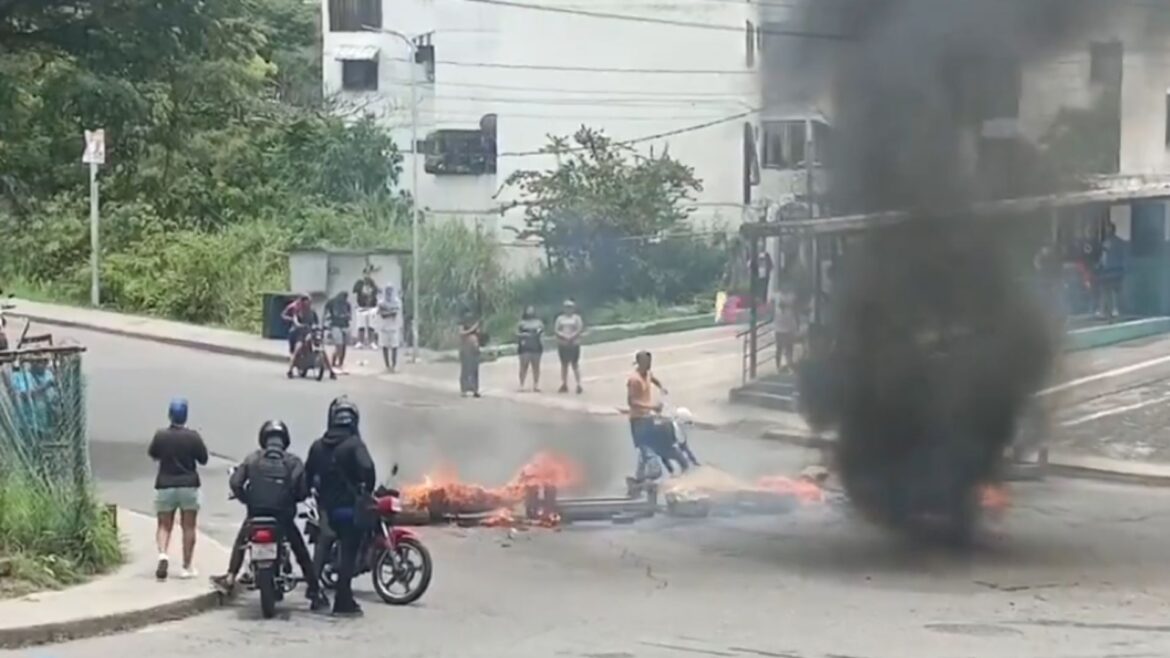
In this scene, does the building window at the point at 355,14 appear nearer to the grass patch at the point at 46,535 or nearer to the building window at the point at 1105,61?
the building window at the point at 1105,61

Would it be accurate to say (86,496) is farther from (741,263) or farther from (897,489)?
(741,263)

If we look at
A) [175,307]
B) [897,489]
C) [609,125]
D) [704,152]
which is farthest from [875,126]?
[175,307]

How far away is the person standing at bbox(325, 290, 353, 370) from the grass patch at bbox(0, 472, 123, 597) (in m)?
15.9

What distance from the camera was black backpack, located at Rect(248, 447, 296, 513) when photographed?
11672 millimetres

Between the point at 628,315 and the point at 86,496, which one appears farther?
the point at 628,315

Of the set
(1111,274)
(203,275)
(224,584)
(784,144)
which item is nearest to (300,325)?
(203,275)

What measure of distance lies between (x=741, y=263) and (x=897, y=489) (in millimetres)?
6651

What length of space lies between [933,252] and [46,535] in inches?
272

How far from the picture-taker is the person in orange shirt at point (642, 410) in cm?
1711

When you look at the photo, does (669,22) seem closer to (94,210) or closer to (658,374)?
(658,374)

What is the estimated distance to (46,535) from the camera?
41.2 feet

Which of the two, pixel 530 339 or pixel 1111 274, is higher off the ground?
pixel 1111 274

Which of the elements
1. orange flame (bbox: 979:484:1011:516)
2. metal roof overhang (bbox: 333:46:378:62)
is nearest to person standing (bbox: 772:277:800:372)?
orange flame (bbox: 979:484:1011:516)

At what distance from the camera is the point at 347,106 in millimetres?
42875
